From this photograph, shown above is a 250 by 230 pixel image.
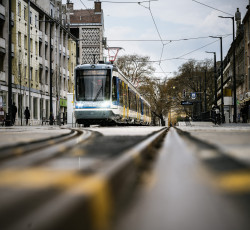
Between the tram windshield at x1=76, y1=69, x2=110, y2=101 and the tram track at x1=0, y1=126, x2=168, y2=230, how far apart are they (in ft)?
65.8

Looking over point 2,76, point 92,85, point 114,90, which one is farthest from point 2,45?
point 114,90

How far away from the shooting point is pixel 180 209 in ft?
4.00

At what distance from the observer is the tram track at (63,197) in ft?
3.37

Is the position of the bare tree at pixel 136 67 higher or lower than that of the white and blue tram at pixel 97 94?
higher

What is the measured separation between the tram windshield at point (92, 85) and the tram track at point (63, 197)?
20055mm

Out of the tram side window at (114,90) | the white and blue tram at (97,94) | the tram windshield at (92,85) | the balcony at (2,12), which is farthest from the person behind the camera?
the balcony at (2,12)

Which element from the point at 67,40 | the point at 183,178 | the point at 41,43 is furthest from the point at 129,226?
the point at 67,40

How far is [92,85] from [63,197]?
21125mm

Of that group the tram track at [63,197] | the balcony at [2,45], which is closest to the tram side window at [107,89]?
the balcony at [2,45]

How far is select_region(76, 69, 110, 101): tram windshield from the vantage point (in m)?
22.0

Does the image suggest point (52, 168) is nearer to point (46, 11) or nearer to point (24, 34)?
point (24, 34)

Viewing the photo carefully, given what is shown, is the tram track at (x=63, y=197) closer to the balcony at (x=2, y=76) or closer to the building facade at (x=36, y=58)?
the building facade at (x=36, y=58)

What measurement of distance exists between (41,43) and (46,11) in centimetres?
416

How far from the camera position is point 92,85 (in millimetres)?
22281
